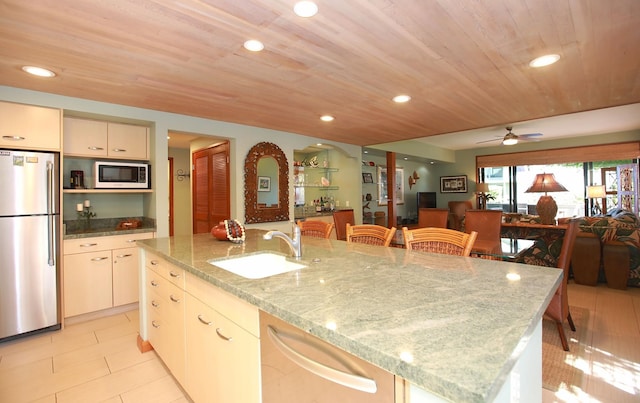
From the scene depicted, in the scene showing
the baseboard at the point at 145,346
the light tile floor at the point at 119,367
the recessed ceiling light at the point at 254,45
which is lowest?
the light tile floor at the point at 119,367

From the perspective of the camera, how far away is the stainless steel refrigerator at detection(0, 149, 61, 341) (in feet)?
8.37

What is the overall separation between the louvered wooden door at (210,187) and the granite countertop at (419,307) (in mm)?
2715

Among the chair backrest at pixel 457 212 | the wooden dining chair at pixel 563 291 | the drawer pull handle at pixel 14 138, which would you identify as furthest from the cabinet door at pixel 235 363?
the chair backrest at pixel 457 212

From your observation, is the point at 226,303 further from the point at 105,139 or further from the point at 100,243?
the point at 105,139

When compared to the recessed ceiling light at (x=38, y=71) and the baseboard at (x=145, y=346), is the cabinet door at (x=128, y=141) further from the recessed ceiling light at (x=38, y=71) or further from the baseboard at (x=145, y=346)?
the baseboard at (x=145, y=346)

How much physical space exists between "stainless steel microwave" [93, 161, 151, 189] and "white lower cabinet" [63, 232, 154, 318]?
0.55 meters

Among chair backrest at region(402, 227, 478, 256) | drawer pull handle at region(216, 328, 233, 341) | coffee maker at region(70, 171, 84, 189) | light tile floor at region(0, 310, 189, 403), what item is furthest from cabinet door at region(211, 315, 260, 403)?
coffee maker at region(70, 171, 84, 189)

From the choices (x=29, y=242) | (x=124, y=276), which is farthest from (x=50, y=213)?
(x=124, y=276)

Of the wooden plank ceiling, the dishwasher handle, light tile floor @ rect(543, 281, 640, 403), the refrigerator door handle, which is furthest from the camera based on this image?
the refrigerator door handle

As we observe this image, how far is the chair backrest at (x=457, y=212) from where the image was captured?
7797 millimetres

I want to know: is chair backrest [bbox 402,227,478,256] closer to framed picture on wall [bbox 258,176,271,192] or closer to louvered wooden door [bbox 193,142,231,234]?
framed picture on wall [bbox 258,176,271,192]

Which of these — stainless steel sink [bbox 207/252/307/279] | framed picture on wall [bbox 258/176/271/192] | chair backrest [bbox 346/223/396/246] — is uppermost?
framed picture on wall [bbox 258/176/271/192]

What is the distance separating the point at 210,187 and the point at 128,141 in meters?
1.46

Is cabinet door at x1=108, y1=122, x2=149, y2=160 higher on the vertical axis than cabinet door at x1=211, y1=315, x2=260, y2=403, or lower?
higher
